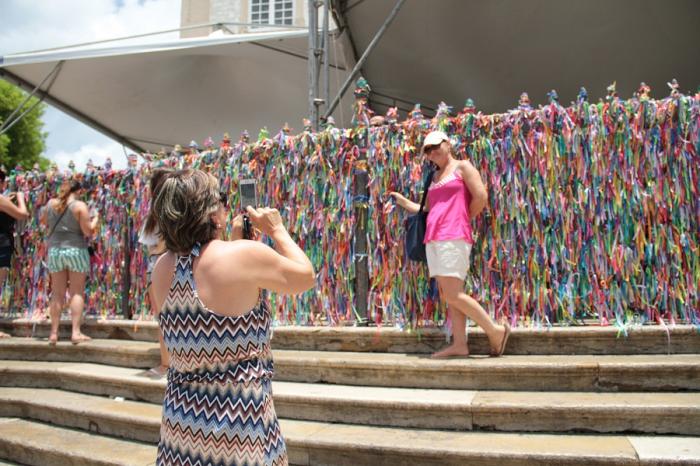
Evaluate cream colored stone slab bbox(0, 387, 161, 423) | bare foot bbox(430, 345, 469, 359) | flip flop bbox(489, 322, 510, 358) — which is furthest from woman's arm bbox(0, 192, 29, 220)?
flip flop bbox(489, 322, 510, 358)

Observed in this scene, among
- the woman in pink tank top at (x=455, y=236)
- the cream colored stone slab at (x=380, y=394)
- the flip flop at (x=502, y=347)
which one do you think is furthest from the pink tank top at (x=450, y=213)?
Result: the cream colored stone slab at (x=380, y=394)

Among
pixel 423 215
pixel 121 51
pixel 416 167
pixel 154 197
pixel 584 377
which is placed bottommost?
pixel 584 377

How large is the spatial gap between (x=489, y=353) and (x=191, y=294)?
2.79 m

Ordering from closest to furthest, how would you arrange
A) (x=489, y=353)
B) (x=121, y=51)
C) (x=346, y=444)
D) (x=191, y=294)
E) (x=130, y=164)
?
(x=191, y=294), (x=346, y=444), (x=489, y=353), (x=130, y=164), (x=121, y=51)

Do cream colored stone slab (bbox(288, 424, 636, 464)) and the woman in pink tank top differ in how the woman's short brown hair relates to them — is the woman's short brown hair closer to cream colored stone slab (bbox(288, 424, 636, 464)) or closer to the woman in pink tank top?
cream colored stone slab (bbox(288, 424, 636, 464))

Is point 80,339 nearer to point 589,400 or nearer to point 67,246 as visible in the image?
point 67,246

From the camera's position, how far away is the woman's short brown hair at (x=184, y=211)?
77.2 inches

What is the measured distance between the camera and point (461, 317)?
4164 millimetres

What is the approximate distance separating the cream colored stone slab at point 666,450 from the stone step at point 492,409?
10 cm

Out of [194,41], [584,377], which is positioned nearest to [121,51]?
[194,41]

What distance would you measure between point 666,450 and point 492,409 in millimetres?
875

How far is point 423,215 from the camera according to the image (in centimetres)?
447

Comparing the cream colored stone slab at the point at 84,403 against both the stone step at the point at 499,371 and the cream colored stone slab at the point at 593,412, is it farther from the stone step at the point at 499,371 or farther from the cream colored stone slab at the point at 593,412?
the cream colored stone slab at the point at 593,412

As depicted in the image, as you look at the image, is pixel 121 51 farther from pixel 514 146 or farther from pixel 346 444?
pixel 346 444
